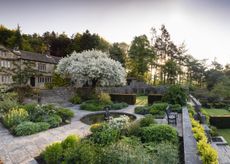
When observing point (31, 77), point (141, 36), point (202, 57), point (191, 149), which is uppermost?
point (141, 36)

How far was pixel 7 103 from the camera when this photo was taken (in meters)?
12.4

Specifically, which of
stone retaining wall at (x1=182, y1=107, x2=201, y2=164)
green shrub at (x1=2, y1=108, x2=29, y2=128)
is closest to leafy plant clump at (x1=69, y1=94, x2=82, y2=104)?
green shrub at (x1=2, y1=108, x2=29, y2=128)

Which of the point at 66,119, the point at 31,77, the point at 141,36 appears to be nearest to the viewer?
the point at 66,119

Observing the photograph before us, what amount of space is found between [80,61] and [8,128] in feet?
36.8

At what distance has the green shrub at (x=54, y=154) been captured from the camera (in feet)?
17.9

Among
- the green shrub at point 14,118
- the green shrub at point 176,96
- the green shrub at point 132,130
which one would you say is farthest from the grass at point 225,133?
the green shrub at point 14,118

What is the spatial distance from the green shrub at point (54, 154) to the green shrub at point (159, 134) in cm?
327

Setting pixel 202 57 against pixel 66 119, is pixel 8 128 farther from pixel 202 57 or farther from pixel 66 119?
pixel 202 57

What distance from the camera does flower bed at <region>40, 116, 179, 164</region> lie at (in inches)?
192

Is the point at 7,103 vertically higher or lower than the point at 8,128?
higher

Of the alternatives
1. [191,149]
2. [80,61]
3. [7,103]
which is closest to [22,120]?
[7,103]

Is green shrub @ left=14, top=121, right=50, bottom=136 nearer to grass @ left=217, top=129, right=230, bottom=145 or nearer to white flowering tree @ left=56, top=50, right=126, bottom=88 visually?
white flowering tree @ left=56, top=50, right=126, bottom=88

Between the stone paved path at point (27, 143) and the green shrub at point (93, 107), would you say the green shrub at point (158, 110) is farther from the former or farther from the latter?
the stone paved path at point (27, 143)

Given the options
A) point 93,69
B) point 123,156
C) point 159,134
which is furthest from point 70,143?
point 93,69
